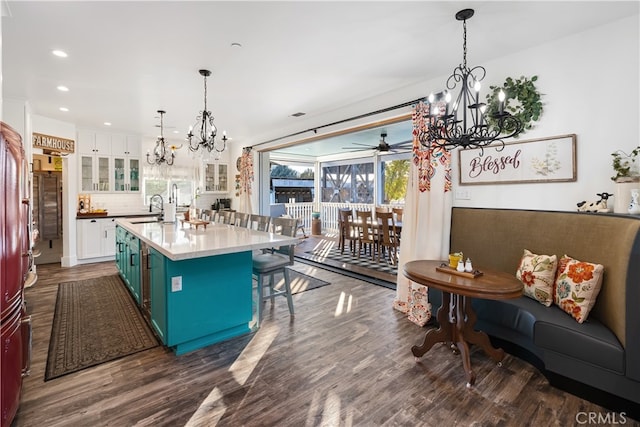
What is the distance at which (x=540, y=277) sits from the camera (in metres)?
2.44

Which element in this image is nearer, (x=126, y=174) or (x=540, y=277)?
(x=540, y=277)

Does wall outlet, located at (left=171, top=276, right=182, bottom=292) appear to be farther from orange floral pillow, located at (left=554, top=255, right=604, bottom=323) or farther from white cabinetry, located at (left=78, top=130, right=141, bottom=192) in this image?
white cabinetry, located at (left=78, top=130, right=141, bottom=192)

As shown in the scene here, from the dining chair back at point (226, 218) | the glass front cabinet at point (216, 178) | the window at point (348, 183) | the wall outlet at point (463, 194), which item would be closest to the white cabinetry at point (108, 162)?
the glass front cabinet at point (216, 178)

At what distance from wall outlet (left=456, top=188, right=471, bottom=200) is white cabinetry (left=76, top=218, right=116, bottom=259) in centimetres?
608

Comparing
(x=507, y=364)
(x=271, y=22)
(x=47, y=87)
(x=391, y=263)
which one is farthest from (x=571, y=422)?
(x=47, y=87)

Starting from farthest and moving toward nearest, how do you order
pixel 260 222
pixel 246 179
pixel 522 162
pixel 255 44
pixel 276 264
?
pixel 246 179 → pixel 260 222 → pixel 276 264 → pixel 522 162 → pixel 255 44

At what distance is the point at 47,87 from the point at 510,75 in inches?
206

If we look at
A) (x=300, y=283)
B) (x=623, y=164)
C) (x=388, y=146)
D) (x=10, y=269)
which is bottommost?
(x=300, y=283)

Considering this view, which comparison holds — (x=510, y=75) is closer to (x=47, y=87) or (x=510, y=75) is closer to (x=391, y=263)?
(x=391, y=263)

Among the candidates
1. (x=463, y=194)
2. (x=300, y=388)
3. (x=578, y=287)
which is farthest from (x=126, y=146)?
(x=578, y=287)

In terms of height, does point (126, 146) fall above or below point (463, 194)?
above

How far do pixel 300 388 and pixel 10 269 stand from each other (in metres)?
1.85

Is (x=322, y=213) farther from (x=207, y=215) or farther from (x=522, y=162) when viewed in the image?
(x=522, y=162)

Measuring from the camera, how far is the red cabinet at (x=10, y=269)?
1.60 metres
